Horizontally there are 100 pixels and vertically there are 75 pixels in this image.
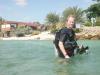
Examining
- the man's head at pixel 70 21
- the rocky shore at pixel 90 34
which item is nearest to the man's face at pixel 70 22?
the man's head at pixel 70 21

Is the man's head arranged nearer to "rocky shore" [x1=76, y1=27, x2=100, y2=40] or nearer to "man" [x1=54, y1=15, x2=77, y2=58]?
"man" [x1=54, y1=15, x2=77, y2=58]

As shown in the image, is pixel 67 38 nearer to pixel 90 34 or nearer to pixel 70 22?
pixel 70 22

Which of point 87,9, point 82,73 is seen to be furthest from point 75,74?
point 87,9

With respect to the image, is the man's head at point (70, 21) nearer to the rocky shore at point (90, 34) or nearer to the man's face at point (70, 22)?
the man's face at point (70, 22)

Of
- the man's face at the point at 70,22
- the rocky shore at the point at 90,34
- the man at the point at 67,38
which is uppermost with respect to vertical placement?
the man's face at the point at 70,22

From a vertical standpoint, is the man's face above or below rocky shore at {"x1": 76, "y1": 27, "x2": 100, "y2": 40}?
above

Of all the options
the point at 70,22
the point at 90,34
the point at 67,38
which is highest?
the point at 70,22

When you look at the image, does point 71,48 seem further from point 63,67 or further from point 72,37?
point 63,67

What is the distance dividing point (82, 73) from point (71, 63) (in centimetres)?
196

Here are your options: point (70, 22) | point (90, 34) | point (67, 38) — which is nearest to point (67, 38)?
point (67, 38)

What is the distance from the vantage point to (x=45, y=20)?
275ft

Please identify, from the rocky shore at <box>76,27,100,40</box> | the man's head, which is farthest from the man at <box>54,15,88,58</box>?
the rocky shore at <box>76,27,100,40</box>

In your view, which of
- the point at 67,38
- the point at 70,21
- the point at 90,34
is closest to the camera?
the point at 70,21

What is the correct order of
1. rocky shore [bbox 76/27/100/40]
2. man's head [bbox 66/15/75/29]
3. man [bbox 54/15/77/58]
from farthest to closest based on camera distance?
1. rocky shore [bbox 76/27/100/40]
2. man [bbox 54/15/77/58]
3. man's head [bbox 66/15/75/29]
